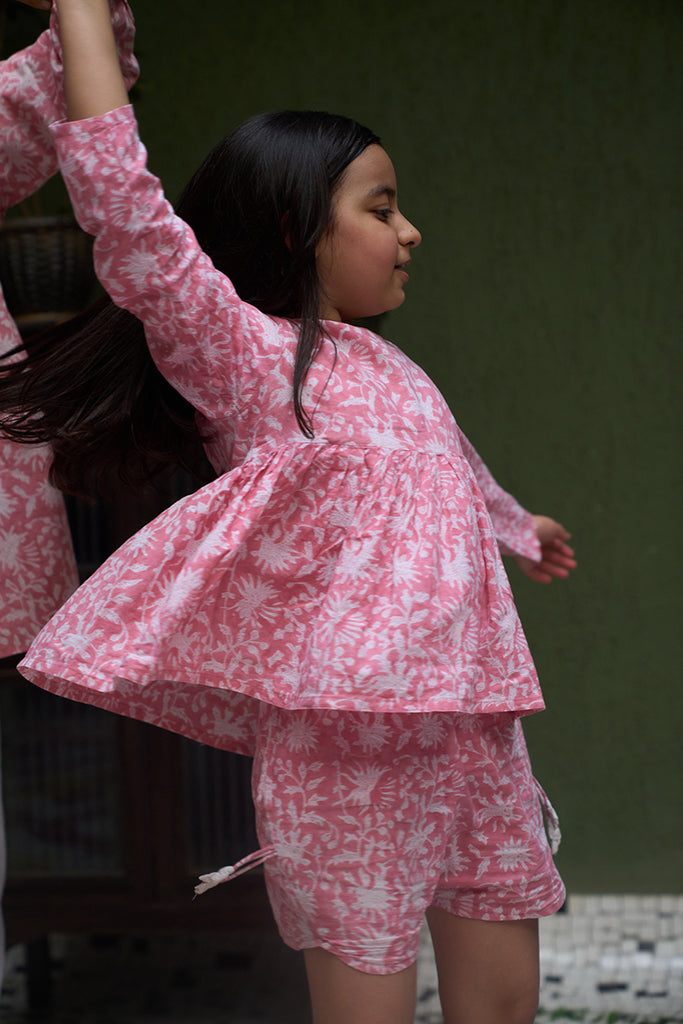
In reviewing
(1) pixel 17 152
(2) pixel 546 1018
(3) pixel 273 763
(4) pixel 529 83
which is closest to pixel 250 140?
(1) pixel 17 152

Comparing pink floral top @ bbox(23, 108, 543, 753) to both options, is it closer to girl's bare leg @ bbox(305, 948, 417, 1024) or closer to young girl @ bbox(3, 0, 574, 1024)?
young girl @ bbox(3, 0, 574, 1024)

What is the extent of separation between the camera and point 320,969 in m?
0.92

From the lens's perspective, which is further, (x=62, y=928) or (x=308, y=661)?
(x=62, y=928)

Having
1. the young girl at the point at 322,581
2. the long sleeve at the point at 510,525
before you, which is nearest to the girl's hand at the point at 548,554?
the long sleeve at the point at 510,525

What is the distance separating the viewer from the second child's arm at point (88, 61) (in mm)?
822

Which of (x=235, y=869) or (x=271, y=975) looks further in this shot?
(x=271, y=975)

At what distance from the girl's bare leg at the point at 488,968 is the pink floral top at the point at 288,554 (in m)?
0.23

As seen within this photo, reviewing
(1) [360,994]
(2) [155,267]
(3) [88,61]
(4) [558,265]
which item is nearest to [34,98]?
(3) [88,61]

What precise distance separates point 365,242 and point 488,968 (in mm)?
676

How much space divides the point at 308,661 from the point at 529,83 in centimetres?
148

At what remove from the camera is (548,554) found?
1338 millimetres

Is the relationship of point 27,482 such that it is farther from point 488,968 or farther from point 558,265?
point 558,265

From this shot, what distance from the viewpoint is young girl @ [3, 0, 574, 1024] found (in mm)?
846

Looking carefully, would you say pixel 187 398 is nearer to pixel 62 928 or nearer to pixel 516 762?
pixel 516 762
